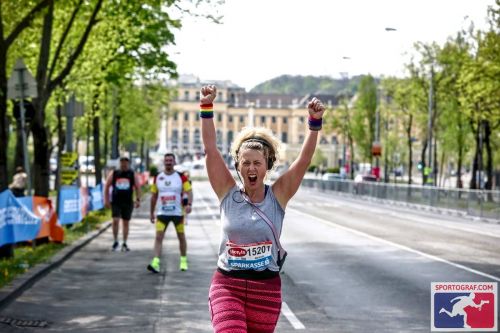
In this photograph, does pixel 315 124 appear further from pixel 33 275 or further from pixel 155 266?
pixel 155 266

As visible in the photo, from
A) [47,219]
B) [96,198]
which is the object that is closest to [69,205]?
[47,219]

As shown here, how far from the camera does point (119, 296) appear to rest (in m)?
13.6

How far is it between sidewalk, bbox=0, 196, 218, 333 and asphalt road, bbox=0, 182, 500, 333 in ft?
0.04

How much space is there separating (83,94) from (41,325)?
1087 inches

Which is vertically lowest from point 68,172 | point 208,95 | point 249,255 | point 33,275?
point 33,275

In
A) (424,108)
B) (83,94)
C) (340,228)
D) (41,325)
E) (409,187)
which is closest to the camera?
(41,325)

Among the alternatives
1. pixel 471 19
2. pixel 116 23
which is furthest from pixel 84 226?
pixel 471 19

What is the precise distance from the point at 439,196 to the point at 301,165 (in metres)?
39.5

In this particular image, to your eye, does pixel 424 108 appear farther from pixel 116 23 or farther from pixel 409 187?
pixel 116 23

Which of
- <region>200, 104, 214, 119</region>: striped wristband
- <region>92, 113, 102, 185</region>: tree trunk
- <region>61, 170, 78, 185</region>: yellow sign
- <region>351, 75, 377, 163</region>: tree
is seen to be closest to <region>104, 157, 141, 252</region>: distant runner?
<region>61, 170, 78, 185</region>: yellow sign

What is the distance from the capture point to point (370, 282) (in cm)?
1491

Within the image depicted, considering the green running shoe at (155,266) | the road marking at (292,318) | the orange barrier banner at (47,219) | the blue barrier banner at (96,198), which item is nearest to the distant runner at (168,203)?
the green running shoe at (155,266)

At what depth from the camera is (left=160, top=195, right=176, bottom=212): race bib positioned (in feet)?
53.2

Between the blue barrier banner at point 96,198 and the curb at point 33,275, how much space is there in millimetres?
12000
